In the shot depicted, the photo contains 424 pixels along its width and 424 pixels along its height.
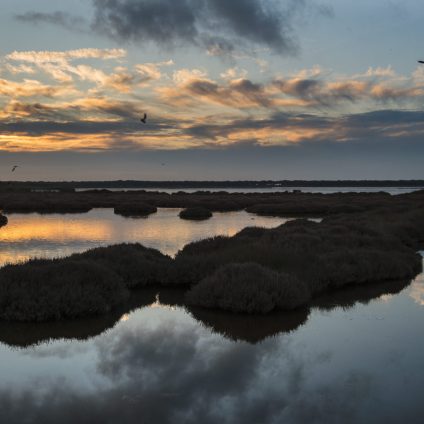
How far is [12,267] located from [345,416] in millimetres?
10786

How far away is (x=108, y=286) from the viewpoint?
15.2 metres

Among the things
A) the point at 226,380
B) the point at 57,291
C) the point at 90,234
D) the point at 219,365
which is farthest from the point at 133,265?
the point at 90,234

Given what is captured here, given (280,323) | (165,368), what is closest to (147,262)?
(280,323)

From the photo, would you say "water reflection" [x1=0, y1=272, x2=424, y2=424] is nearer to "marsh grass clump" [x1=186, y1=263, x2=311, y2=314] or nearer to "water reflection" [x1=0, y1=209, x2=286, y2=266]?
"marsh grass clump" [x1=186, y1=263, x2=311, y2=314]

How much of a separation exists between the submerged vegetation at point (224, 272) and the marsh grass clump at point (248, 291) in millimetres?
28

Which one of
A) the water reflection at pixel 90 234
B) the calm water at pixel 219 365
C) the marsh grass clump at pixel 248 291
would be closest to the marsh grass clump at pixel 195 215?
the water reflection at pixel 90 234

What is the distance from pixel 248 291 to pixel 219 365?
407cm

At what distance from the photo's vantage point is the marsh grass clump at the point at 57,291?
13.3 metres

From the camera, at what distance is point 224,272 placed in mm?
15383

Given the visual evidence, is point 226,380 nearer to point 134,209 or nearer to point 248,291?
point 248,291

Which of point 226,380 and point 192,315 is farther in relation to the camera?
point 192,315

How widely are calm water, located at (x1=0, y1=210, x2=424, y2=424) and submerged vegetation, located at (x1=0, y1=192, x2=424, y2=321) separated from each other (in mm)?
509

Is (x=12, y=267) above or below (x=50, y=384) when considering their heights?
above

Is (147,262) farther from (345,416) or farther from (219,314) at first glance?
(345,416)
